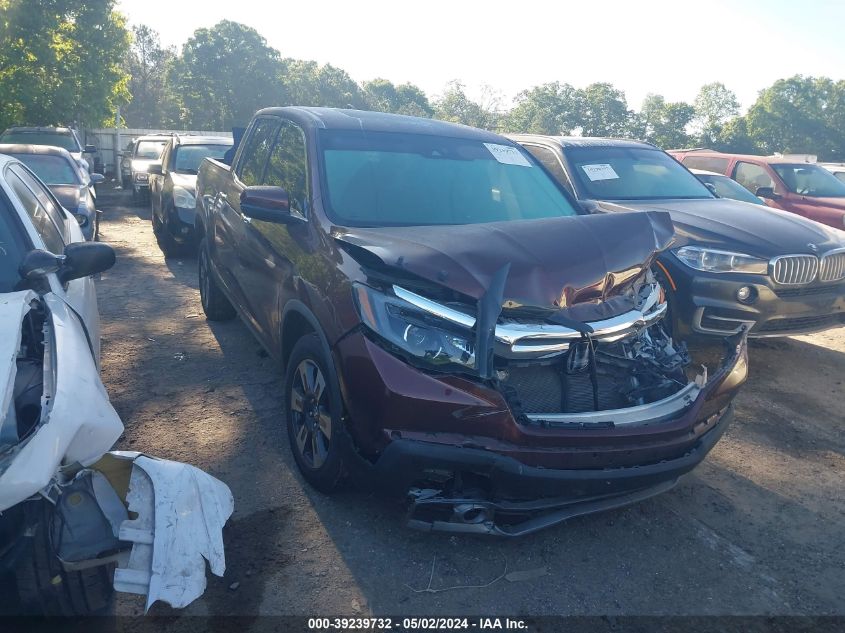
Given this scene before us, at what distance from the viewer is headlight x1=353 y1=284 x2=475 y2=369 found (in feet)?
9.16

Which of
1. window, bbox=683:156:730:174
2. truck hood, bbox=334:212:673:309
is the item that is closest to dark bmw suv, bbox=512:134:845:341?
truck hood, bbox=334:212:673:309

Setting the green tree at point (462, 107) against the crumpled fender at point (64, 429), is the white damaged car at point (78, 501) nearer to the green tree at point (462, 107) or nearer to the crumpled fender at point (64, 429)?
the crumpled fender at point (64, 429)

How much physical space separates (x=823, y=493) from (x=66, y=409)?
12.3ft

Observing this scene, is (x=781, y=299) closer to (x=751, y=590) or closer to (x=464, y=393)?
(x=751, y=590)

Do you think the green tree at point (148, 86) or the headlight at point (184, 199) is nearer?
the headlight at point (184, 199)

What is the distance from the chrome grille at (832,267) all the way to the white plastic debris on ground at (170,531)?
15.7ft

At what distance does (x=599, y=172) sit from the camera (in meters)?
6.59

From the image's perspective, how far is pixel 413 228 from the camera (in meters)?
3.56

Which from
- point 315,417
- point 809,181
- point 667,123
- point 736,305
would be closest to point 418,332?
point 315,417

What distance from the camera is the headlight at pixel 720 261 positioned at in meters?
5.21

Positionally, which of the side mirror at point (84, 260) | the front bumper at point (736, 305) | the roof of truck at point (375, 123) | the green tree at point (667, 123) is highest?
the green tree at point (667, 123)

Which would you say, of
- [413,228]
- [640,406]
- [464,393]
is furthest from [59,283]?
[640,406]

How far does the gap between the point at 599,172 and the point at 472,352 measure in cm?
433

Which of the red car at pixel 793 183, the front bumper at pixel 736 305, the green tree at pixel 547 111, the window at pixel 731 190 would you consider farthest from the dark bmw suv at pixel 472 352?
the green tree at pixel 547 111
